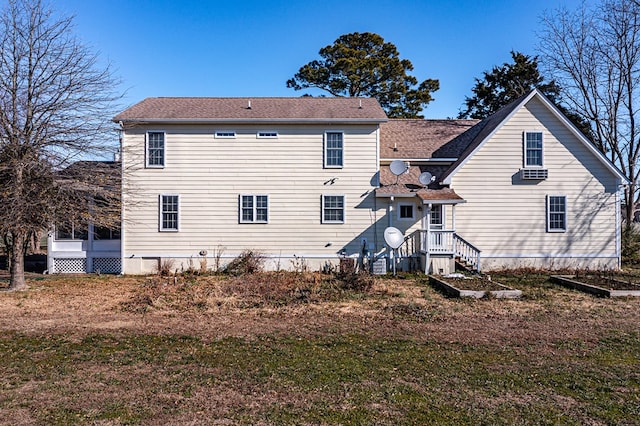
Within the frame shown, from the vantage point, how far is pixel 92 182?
46.4 feet

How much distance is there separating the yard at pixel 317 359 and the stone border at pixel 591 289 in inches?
16.0

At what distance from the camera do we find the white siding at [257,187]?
→ 57.6 feet

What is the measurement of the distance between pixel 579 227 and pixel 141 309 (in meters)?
16.9

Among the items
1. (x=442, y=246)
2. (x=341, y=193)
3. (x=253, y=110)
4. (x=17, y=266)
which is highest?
(x=253, y=110)

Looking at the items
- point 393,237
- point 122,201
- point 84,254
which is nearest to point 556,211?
point 393,237

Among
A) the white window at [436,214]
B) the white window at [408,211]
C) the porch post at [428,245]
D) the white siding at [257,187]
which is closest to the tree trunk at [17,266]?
the white siding at [257,187]

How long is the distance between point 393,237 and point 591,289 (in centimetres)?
653

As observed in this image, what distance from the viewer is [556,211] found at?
17891 millimetres

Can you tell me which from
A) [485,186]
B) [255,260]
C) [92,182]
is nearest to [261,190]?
[255,260]

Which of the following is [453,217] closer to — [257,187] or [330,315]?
[257,187]

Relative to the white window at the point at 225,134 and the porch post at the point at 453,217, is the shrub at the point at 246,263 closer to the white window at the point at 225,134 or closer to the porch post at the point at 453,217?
the white window at the point at 225,134

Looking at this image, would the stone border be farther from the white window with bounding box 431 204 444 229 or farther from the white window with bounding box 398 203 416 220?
the white window with bounding box 398 203 416 220

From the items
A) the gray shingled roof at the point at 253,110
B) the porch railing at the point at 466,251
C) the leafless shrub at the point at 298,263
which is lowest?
the leafless shrub at the point at 298,263

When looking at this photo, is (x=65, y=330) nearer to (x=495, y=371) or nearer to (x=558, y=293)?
(x=495, y=371)
